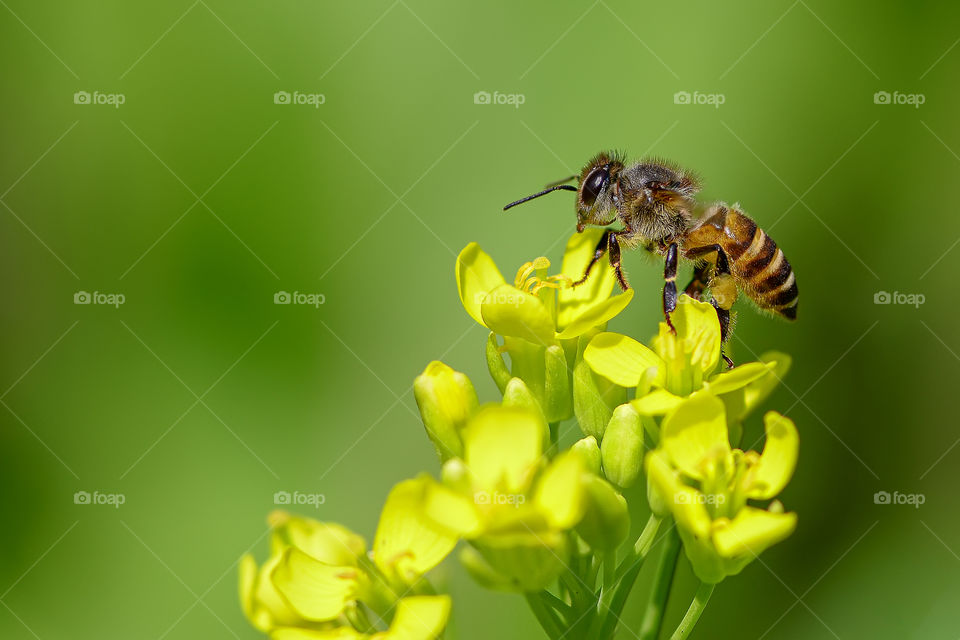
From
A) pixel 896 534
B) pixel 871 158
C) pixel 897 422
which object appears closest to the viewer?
pixel 896 534

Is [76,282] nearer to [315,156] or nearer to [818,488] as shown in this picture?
[315,156]

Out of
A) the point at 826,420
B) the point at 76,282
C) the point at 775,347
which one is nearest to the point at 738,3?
the point at 775,347

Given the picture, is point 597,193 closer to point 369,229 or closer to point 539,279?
point 539,279
